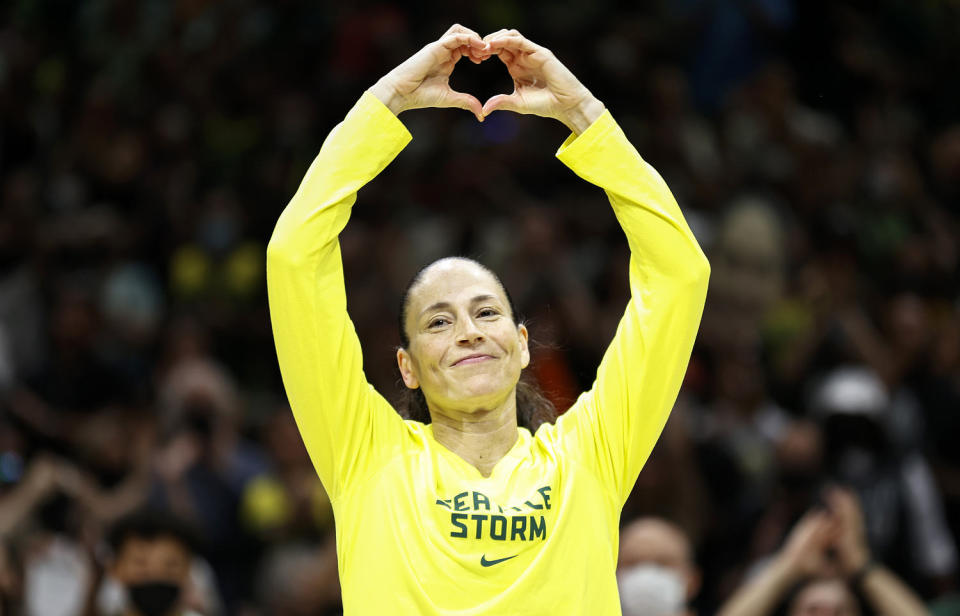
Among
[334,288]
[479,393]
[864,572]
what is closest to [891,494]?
[864,572]

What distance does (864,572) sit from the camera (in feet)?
14.0

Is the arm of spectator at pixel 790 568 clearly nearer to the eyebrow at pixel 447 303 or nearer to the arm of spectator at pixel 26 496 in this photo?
the eyebrow at pixel 447 303

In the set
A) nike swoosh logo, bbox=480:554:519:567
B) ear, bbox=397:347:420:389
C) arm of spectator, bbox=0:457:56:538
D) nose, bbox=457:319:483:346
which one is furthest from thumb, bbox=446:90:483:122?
arm of spectator, bbox=0:457:56:538

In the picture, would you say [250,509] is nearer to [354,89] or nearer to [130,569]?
[130,569]

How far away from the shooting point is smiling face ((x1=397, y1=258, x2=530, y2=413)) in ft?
9.90

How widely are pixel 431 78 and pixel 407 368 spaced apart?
67 cm

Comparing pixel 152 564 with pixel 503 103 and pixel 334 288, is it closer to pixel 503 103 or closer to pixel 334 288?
pixel 334 288

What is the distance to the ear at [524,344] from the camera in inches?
125

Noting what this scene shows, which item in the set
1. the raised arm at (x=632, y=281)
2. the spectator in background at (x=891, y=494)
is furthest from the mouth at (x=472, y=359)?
the spectator in background at (x=891, y=494)

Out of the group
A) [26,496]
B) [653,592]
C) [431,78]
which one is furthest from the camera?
[26,496]

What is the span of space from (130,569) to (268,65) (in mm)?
4794

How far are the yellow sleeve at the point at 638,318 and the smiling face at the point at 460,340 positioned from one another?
0.22m

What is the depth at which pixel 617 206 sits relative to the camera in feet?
10.2

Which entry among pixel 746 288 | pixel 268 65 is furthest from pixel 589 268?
pixel 268 65
